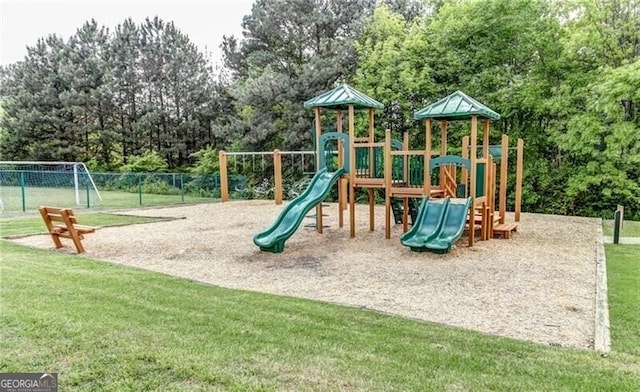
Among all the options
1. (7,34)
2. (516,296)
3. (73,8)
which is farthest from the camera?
(73,8)

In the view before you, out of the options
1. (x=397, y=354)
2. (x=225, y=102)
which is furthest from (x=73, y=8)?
(x=225, y=102)

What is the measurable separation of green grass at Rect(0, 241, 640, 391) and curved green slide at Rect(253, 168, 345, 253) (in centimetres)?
342

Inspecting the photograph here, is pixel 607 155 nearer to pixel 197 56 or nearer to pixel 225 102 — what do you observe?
pixel 225 102

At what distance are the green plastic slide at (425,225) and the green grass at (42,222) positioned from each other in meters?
7.34

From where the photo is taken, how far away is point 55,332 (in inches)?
136

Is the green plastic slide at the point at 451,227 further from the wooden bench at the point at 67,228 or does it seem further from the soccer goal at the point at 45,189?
the soccer goal at the point at 45,189

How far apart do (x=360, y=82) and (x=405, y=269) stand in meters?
13.2

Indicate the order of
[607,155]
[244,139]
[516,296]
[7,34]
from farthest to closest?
[244,139] < [607,155] < [516,296] < [7,34]

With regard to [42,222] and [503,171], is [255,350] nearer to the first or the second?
[503,171]

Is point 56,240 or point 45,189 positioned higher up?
point 45,189

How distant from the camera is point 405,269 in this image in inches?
273

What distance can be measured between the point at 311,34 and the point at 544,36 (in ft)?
37.3

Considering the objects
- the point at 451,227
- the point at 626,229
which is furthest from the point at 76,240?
the point at 626,229

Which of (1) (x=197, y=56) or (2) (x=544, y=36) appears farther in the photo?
(1) (x=197, y=56)
